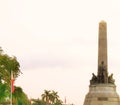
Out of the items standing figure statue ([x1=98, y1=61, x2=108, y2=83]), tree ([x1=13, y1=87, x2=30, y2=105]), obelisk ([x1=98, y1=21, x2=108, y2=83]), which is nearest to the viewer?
tree ([x1=13, y1=87, x2=30, y2=105])

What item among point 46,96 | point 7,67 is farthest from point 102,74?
point 46,96

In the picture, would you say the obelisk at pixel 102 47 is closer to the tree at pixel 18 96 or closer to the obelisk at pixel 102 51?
the obelisk at pixel 102 51

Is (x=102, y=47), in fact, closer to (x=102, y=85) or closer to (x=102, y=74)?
(x=102, y=74)

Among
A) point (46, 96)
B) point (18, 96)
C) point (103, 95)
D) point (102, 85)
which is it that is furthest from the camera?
point (46, 96)

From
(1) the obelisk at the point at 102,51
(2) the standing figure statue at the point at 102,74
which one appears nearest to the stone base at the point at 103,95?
(2) the standing figure statue at the point at 102,74

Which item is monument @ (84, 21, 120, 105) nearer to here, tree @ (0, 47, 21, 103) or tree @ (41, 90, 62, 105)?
tree @ (0, 47, 21, 103)

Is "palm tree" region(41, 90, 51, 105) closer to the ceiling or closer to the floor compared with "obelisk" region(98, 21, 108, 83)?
closer to the floor

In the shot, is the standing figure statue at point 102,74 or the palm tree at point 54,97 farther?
the palm tree at point 54,97

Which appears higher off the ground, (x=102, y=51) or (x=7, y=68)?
(x=102, y=51)

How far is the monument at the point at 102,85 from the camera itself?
80.6 meters

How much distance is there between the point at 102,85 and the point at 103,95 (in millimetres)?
1790

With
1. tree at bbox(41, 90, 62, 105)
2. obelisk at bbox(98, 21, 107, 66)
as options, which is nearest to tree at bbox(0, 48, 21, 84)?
obelisk at bbox(98, 21, 107, 66)

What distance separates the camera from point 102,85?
8131cm

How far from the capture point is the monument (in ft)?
264
